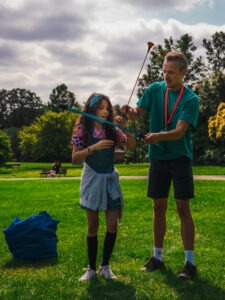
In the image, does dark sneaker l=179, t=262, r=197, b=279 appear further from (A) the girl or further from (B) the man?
(A) the girl

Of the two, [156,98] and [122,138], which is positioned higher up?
[156,98]

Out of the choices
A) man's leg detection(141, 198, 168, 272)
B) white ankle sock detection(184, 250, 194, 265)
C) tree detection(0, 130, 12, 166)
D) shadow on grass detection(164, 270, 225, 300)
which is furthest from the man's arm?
tree detection(0, 130, 12, 166)

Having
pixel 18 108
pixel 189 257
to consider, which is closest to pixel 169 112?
pixel 189 257

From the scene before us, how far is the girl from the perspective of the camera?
4.25 metres

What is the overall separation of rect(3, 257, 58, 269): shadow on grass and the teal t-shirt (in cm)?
158

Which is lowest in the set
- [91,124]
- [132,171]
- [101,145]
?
[132,171]

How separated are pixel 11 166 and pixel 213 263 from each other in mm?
40926

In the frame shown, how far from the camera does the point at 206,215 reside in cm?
831

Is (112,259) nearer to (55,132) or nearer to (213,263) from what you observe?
(213,263)

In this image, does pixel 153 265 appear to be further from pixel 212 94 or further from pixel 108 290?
pixel 212 94

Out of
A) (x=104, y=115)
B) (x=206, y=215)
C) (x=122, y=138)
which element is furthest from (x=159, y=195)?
(x=206, y=215)

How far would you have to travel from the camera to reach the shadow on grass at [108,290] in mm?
3740

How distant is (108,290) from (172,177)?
1194 mm

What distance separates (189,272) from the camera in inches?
169
